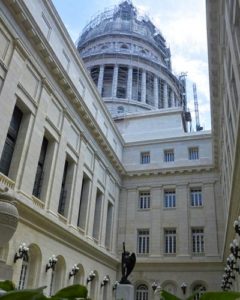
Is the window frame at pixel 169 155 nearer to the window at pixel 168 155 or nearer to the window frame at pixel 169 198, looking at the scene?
the window at pixel 168 155

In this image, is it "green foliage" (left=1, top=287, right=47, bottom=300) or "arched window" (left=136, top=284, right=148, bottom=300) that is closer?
"green foliage" (left=1, top=287, right=47, bottom=300)

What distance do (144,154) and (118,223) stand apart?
24.0ft

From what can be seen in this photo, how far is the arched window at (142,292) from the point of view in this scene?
27.9m

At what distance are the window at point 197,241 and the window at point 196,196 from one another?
2259 mm

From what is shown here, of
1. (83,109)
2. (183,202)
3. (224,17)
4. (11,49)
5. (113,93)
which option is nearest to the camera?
(224,17)

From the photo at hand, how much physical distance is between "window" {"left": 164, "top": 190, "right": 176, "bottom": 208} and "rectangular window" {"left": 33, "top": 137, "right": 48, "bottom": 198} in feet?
46.2

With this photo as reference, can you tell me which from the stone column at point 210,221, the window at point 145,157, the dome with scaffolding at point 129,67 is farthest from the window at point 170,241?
the dome with scaffolding at point 129,67

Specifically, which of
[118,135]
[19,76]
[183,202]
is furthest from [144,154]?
[19,76]

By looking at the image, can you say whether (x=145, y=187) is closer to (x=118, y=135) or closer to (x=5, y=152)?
(x=118, y=135)

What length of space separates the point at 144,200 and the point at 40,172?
13899mm

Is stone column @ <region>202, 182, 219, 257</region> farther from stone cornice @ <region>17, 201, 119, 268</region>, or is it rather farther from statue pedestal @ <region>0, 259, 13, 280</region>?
statue pedestal @ <region>0, 259, 13, 280</region>

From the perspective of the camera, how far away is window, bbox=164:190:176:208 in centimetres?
3031

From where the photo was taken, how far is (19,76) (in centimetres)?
1706

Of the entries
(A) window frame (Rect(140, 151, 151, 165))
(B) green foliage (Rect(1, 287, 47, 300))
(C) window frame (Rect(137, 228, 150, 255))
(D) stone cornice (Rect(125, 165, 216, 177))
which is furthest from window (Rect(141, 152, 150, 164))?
(B) green foliage (Rect(1, 287, 47, 300))
